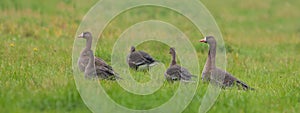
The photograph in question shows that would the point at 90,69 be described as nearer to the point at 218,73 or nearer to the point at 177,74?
the point at 177,74

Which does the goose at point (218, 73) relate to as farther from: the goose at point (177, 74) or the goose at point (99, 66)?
the goose at point (99, 66)

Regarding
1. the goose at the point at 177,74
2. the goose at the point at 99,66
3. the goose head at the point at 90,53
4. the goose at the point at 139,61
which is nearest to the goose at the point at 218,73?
the goose at the point at 177,74

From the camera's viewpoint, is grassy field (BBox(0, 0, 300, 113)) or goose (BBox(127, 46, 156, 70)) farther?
goose (BBox(127, 46, 156, 70))

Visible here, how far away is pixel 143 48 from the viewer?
1858cm

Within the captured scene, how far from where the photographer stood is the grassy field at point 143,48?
9734 millimetres

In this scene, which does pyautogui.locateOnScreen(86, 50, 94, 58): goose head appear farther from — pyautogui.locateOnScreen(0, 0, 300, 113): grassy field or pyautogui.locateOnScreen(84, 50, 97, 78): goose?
pyautogui.locateOnScreen(0, 0, 300, 113): grassy field

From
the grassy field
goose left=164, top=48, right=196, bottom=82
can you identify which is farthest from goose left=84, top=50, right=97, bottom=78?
goose left=164, top=48, right=196, bottom=82

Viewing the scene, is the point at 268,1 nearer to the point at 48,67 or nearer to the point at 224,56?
the point at 224,56

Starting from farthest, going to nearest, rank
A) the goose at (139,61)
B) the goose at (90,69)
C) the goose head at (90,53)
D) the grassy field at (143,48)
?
the goose at (139,61)
the goose head at (90,53)
the goose at (90,69)
the grassy field at (143,48)

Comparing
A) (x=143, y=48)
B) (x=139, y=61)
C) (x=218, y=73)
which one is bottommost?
(x=218, y=73)

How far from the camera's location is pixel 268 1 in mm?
36094

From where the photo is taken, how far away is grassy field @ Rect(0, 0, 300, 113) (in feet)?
31.9

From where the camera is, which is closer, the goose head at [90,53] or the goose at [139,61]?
the goose head at [90,53]

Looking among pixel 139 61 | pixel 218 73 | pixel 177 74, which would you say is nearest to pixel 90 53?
pixel 177 74
